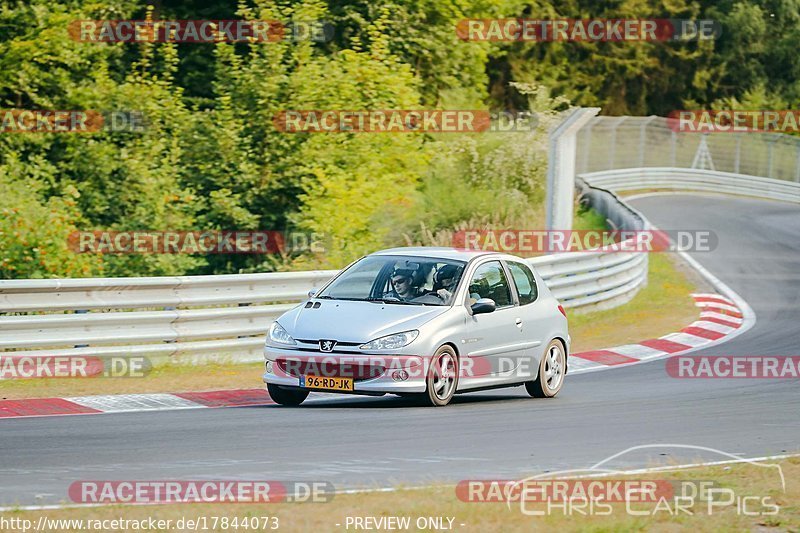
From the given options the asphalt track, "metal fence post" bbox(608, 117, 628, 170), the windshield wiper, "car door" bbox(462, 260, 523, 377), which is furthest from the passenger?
"metal fence post" bbox(608, 117, 628, 170)

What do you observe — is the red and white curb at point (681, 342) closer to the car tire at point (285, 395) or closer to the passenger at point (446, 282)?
the passenger at point (446, 282)

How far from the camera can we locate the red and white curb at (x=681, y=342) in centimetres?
1664

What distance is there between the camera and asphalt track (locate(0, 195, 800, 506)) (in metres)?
8.55

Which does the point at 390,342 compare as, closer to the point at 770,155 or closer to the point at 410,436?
the point at 410,436

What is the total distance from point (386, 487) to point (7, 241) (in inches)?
552

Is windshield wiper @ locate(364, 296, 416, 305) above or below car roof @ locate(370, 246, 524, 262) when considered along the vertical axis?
below

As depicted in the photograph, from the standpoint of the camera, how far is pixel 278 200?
29328mm

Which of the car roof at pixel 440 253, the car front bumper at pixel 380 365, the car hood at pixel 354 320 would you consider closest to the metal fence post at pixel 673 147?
the car roof at pixel 440 253

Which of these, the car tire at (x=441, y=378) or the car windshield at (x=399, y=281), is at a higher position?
the car windshield at (x=399, y=281)

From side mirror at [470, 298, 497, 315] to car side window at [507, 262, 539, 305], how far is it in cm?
97

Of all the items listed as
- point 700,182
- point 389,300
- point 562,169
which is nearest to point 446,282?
point 389,300

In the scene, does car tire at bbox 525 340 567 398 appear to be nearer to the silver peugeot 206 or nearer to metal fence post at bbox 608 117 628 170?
the silver peugeot 206

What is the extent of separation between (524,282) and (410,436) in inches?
147

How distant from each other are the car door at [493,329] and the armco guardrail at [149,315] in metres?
3.57
